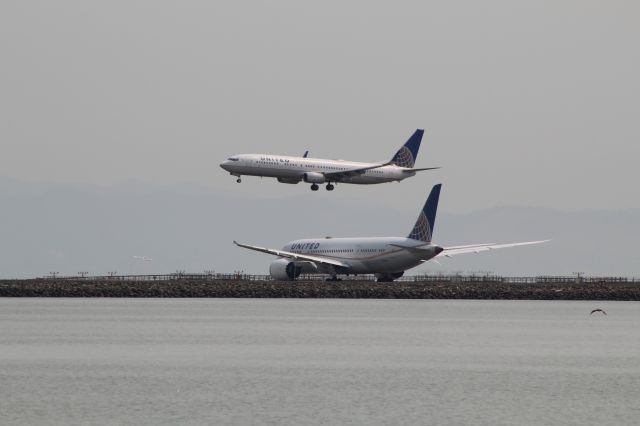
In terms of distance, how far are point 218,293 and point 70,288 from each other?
76.0ft

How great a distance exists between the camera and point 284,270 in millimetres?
163125

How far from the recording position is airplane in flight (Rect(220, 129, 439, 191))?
16238cm

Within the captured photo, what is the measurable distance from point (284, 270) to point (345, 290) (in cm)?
1240

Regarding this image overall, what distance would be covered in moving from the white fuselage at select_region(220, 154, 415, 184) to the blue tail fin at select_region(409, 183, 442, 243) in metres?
18.5

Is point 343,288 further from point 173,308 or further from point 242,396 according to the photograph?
point 242,396

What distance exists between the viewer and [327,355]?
7575 cm

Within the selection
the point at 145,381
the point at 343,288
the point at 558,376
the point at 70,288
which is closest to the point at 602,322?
the point at 343,288

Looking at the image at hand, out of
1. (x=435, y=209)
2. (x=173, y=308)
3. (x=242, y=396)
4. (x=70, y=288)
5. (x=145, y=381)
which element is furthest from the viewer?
(x=70, y=288)

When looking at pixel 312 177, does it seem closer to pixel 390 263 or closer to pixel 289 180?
pixel 289 180

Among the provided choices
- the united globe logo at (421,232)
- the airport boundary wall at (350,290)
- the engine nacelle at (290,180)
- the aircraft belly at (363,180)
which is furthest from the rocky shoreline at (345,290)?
the aircraft belly at (363,180)

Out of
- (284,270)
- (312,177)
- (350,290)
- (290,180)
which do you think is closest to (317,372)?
(350,290)

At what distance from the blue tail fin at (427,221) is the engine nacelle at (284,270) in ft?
57.0

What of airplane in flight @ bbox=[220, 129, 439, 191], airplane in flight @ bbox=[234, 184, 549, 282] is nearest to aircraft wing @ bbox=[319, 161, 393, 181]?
airplane in flight @ bbox=[220, 129, 439, 191]

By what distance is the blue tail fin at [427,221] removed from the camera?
6102 inches
